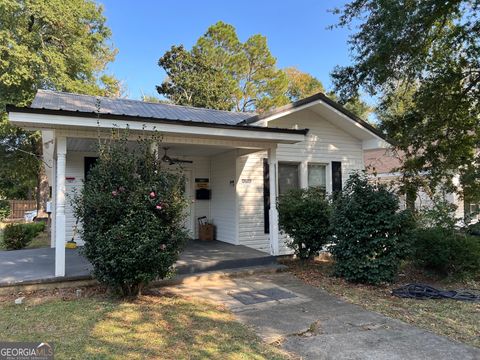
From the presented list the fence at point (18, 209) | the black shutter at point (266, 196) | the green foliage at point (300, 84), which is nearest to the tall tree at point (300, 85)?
the green foliage at point (300, 84)

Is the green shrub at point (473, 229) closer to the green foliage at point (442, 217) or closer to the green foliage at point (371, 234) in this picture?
the green foliage at point (442, 217)

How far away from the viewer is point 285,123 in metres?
9.95

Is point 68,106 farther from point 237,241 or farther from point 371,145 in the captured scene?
point 371,145

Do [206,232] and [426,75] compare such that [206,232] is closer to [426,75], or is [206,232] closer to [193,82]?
[426,75]

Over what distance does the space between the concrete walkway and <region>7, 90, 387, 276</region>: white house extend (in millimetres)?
2160

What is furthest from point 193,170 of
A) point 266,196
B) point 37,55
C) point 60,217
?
point 37,55

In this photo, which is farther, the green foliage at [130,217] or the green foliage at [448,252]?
the green foliage at [448,252]

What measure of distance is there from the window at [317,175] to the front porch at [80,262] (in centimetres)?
283

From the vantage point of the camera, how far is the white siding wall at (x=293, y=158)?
31.5ft

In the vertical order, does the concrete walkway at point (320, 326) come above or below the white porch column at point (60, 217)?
below

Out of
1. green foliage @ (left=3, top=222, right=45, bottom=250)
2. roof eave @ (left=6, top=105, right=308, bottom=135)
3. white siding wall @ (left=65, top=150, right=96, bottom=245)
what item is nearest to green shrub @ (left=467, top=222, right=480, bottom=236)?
roof eave @ (left=6, top=105, right=308, bottom=135)

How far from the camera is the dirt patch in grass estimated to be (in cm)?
448

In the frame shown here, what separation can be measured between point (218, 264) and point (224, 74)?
24100mm

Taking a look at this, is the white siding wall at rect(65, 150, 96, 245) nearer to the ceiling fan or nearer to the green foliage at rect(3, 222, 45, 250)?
the ceiling fan
